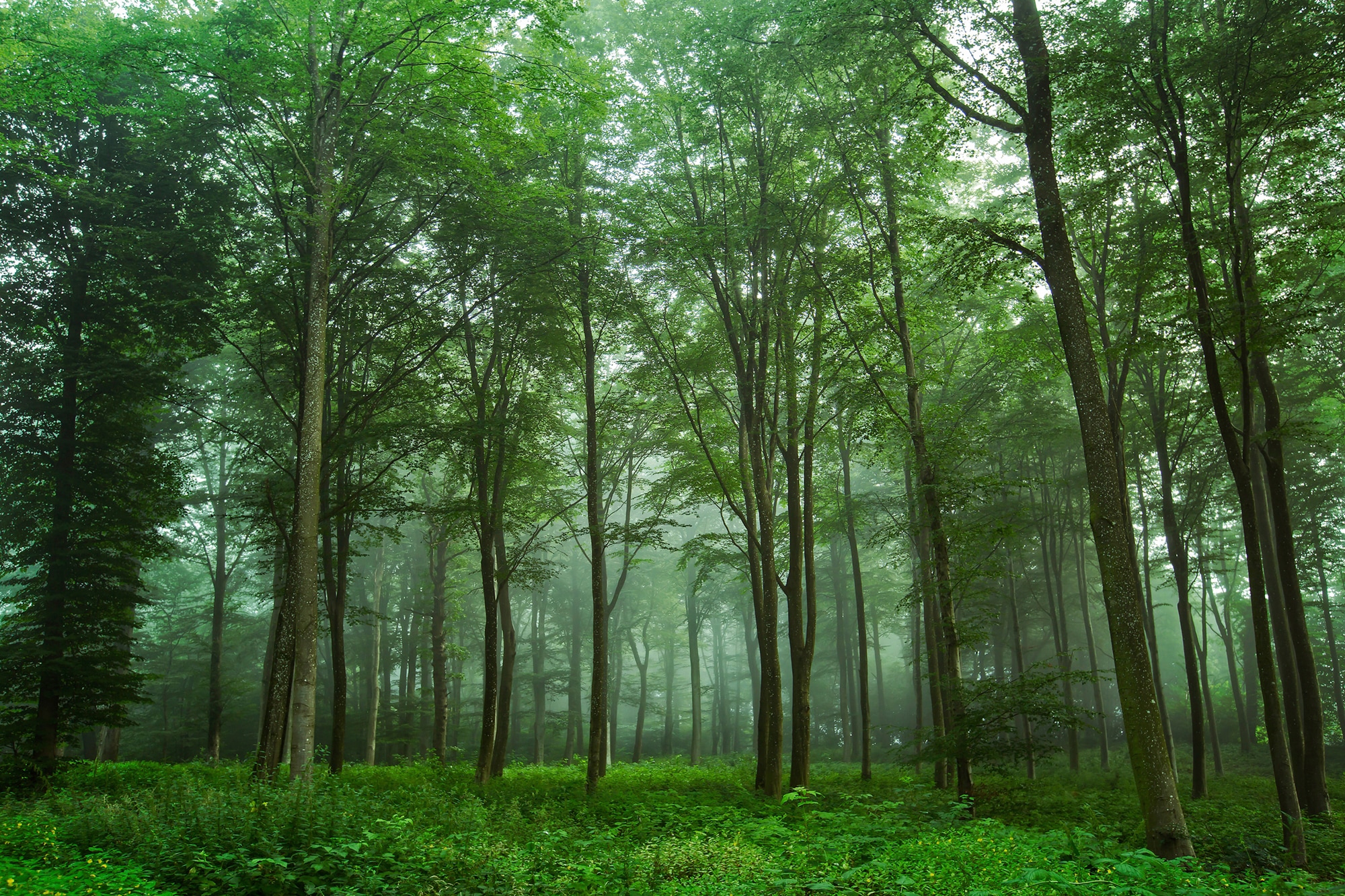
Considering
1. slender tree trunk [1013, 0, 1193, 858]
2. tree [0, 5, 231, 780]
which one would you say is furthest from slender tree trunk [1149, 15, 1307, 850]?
tree [0, 5, 231, 780]

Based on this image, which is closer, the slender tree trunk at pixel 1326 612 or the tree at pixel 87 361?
the tree at pixel 87 361

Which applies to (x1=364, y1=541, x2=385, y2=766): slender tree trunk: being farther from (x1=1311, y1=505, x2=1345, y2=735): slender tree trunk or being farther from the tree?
(x1=1311, y1=505, x2=1345, y2=735): slender tree trunk

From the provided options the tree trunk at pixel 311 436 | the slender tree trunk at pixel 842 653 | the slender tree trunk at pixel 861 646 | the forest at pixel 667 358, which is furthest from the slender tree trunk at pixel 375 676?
the slender tree trunk at pixel 842 653

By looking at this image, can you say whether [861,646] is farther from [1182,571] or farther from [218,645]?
[218,645]

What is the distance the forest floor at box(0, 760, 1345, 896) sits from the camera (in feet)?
15.8

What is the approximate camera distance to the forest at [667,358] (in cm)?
682

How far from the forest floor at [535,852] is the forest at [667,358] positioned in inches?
2.5

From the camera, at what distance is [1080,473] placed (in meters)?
19.9

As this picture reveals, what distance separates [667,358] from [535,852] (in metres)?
9.56

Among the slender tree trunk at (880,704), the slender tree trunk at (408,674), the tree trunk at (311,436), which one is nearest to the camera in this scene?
the tree trunk at (311,436)

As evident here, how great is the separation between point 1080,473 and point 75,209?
24.5 meters

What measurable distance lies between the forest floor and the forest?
64 mm

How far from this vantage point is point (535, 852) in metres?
6.30

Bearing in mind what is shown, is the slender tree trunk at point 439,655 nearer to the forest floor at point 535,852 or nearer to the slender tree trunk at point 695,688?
the slender tree trunk at point 695,688
